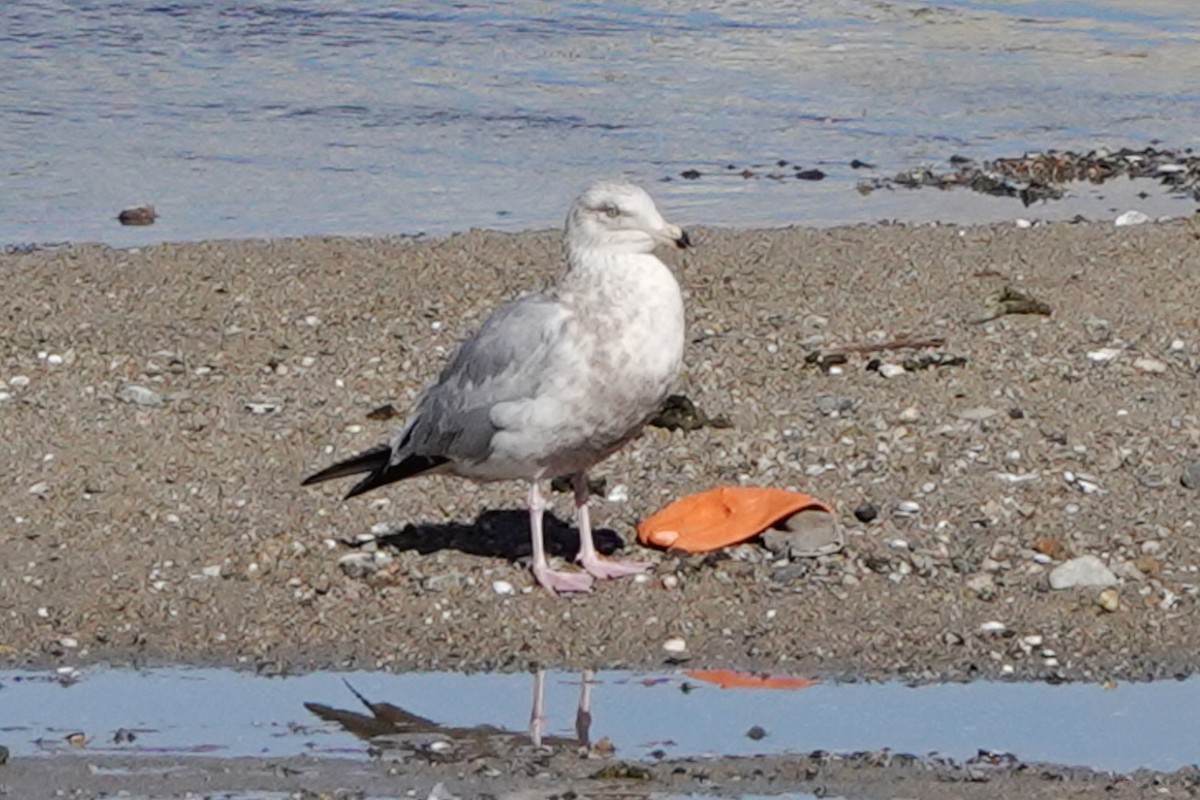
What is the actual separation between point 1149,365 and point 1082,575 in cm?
196

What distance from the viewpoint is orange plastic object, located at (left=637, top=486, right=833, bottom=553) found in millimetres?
6977


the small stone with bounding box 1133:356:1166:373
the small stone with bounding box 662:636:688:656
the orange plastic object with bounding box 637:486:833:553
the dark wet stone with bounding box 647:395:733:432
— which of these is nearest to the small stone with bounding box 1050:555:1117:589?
the orange plastic object with bounding box 637:486:833:553

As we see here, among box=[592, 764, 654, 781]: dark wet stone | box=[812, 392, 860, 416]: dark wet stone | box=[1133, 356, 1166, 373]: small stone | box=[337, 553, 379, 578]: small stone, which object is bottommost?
box=[337, 553, 379, 578]: small stone

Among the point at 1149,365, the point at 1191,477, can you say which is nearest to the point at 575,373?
the point at 1191,477

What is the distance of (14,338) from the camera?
9297 millimetres

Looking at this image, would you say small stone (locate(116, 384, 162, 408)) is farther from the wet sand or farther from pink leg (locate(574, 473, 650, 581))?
pink leg (locate(574, 473, 650, 581))

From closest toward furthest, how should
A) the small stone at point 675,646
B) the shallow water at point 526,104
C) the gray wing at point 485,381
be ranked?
the small stone at point 675,646
the gray wing at point 485,381
the shallow water at point 526,104

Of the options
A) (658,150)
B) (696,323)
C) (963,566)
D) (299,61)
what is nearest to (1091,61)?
(658,150)

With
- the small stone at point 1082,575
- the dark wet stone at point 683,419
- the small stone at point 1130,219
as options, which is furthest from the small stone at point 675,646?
the small stone at point 1130,219

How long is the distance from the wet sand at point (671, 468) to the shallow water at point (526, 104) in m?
1.86

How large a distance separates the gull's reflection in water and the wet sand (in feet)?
1.21

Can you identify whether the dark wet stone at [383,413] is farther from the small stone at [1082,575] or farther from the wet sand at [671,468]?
the small stone at [1082,575]

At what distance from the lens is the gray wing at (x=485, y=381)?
678cm

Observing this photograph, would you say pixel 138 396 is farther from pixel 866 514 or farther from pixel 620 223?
pixel 866 514
